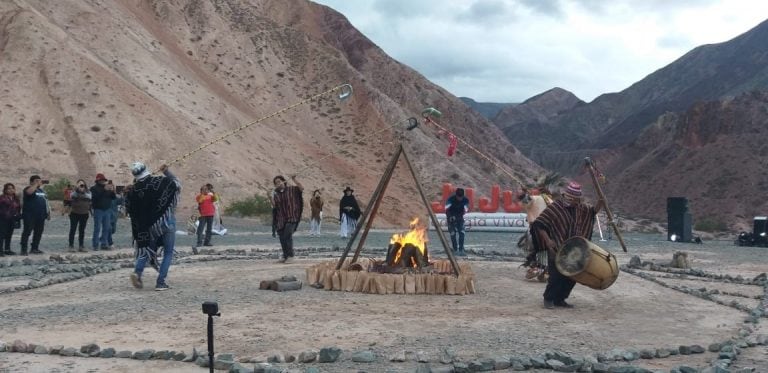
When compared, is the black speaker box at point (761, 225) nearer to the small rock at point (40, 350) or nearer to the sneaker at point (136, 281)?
the sneaker at point (136, 281)

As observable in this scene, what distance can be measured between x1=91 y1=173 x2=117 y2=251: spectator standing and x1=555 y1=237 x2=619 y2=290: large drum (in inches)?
452

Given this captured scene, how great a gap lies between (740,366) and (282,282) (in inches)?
252

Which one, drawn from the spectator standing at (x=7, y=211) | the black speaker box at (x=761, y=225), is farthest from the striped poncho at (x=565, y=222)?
the black speaker box at (x=761, y=225)

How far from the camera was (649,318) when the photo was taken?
9.34m

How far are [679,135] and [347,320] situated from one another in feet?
252

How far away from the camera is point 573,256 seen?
9.87 meters

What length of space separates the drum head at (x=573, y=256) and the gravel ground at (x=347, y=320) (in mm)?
539

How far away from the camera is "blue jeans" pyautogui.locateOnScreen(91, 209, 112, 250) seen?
59.5ft

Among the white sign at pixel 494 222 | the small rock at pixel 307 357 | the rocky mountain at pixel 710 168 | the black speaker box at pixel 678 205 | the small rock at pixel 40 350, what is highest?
the rocky mountain at pixel 710 168

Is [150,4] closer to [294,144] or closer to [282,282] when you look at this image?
[294,144]

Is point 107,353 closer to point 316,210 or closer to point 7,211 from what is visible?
point 7,211

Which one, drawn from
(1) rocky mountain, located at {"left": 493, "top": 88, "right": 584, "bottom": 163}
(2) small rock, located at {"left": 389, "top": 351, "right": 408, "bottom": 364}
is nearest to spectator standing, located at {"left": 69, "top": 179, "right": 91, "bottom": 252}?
(2) small rock, located at {"left": 389, "top": 351, "right": 408, "bottom": 364}

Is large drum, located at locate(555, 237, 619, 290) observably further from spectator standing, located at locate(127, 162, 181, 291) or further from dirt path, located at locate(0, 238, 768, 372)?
spectator standing, located at locate(127, 162, 181, 291)

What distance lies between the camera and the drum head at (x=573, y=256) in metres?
9.71
